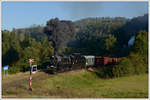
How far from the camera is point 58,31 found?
60.2ft

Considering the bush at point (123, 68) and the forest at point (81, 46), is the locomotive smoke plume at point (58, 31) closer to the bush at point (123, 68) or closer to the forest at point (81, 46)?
the forest at point (81, 46)

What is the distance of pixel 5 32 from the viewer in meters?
49.9

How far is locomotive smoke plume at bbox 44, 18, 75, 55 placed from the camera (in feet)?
60.4

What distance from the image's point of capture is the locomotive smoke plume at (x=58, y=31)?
18422 millimetres

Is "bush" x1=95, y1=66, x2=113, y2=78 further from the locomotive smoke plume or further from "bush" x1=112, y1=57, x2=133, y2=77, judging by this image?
the locomotive smoke plume

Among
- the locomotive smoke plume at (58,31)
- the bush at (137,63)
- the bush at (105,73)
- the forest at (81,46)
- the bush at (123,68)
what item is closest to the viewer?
the locomotive smoke plume at (58,31)

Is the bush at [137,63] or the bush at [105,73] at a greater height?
the bush at [137,63]

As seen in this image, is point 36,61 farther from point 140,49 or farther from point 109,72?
point 140,49

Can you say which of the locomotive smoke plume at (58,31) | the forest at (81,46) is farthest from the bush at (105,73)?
the locomotive smoke plume at (58,31)

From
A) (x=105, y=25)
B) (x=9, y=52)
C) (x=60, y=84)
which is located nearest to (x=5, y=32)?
(x=9, y=52)

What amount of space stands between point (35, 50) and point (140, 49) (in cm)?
1873

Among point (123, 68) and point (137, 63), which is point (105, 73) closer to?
point (123, 68)

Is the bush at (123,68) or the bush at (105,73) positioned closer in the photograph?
the bush at (105,73)

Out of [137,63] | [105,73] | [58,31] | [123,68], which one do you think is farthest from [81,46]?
[58,31]
